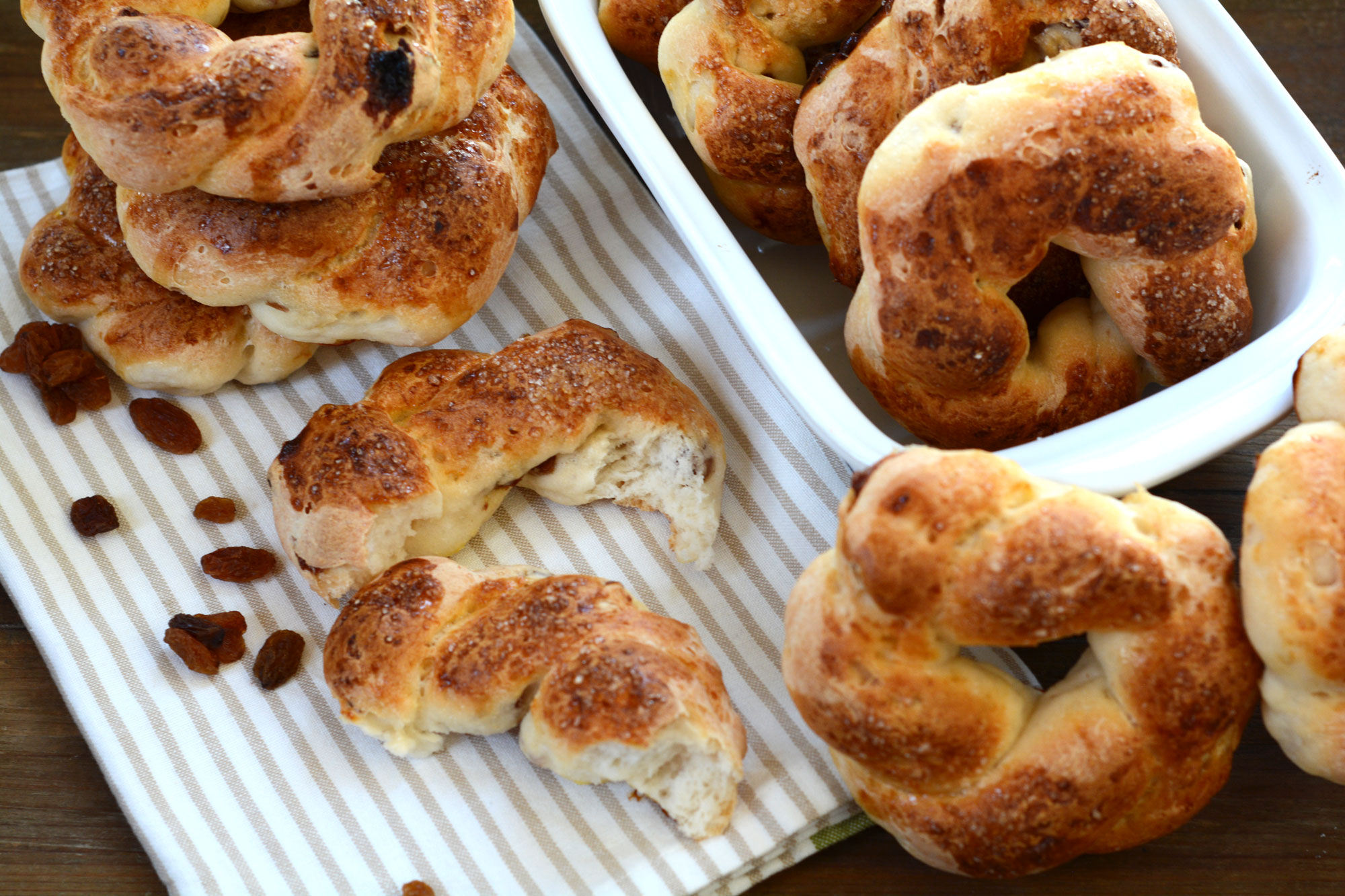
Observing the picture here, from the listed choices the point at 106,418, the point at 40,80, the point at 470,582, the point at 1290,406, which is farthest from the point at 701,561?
the point at 40,80

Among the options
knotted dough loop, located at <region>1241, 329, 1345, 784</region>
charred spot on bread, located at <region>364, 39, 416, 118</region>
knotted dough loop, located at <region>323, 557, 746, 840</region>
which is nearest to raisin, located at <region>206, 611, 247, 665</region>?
knotted dough loop, located at <region>323, 557, 746, 840</region>

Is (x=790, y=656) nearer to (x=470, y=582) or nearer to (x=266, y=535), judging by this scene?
(x=470, y=582)

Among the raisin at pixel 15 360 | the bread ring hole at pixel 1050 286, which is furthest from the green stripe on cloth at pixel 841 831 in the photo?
the raisin at pixel 15 360

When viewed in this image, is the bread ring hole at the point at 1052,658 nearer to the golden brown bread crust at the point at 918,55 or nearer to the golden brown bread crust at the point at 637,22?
the golden brown bread crust at the point at 918,55

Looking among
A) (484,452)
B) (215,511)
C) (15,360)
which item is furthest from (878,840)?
(15,360)

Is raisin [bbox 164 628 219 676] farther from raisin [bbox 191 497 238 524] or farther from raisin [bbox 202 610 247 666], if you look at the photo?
raisin [bbox 191 497 238 524]

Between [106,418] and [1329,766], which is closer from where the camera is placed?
[1329,766]

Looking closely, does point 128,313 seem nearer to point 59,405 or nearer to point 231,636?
point 59,405
